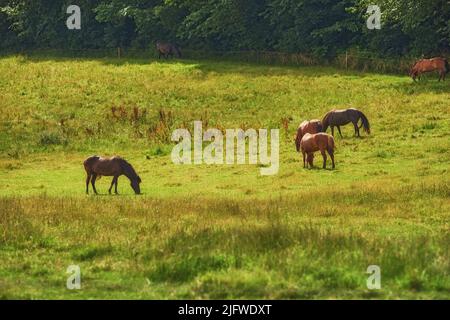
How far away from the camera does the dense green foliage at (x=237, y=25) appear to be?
58.2 m

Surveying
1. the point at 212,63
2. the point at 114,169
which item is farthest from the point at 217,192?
the point at 212,63

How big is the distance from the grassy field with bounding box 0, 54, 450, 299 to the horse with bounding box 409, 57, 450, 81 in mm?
1232

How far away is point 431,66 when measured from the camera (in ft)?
171

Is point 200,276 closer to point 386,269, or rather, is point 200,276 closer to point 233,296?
point 233,296

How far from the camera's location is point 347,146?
36.2 meters

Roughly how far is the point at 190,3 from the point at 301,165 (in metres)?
43.5

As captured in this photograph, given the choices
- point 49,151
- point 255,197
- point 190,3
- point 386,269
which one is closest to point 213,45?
point 190,3

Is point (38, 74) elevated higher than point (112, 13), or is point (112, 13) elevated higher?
point (112, 13)

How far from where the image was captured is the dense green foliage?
191 ft

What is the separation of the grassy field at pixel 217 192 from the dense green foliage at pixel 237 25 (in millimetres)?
4670

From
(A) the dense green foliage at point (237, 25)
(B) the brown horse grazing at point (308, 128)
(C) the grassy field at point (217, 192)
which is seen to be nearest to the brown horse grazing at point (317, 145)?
(C) the grassy field at point (217, 192)

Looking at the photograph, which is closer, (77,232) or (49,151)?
(77,232)

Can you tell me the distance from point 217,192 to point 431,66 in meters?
27.7

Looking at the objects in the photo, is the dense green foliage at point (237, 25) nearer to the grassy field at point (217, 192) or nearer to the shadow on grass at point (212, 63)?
the shadow on grass at point (212, 63)
